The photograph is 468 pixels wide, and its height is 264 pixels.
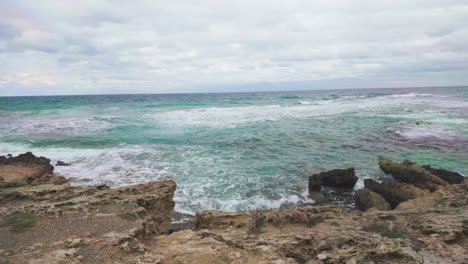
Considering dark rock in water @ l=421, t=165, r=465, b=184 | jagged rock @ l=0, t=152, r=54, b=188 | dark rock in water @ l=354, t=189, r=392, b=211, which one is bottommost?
dark rock in water @ l=354, t=189, r=392, b=211

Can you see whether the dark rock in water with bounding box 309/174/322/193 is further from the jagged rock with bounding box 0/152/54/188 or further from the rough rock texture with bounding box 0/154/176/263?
the jagged rock with bounding box 0/152/54/188

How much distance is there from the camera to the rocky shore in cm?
464

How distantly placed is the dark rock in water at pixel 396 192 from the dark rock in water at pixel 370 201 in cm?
31

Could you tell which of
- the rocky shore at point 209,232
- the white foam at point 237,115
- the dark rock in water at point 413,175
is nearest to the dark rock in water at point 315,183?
the dark rock in water at point 413,175

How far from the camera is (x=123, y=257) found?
4.62m

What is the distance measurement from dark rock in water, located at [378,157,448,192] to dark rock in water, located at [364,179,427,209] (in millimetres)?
889

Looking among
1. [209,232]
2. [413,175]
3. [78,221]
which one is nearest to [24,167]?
[78,221]

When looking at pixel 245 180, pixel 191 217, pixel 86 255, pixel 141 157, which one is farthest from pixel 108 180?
pixel 86 255

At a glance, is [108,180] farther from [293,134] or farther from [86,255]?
[293,134]

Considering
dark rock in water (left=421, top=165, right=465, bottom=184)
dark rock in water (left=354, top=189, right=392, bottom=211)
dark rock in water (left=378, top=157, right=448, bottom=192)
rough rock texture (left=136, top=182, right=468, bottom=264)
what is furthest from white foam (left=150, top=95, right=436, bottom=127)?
rough rock texture (left=136, top=182, right=468, bottom=264)

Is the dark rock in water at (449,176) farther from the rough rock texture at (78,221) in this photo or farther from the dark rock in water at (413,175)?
the rough rock texture at (78,221)

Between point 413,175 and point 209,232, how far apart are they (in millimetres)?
9132

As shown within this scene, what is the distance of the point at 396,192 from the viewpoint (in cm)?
959

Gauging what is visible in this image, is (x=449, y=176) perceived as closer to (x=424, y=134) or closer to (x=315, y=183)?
(x=315, y=183)
